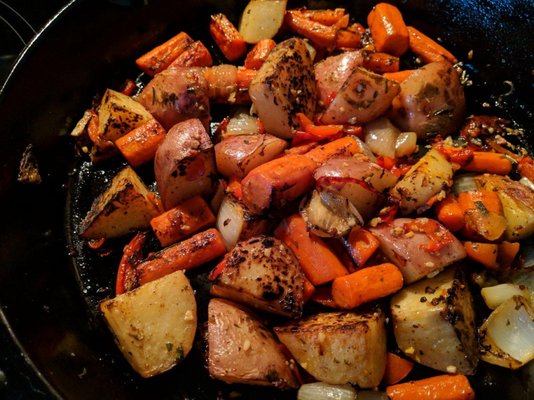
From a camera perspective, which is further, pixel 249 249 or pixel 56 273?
pixel 56 273

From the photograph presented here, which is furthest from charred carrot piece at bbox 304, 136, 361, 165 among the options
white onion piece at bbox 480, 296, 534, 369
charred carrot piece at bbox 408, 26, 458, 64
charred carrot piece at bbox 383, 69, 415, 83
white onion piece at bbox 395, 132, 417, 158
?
white onion piece at bbox 480, 296, 534, 369

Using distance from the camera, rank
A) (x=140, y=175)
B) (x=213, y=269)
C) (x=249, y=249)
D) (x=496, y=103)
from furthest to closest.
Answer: (x=496, y=103) → (x=140, y=175) → (x=213, y=269) → (x=249, y=249)

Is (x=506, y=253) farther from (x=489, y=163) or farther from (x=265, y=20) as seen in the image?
(x=265, y=20)

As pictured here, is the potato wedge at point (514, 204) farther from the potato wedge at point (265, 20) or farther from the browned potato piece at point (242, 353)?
the potato wedge at point (265, 20)

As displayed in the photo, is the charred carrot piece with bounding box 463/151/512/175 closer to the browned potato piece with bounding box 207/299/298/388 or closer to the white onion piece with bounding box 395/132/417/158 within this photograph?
the white onion piece with bounding box 395/132/417/158

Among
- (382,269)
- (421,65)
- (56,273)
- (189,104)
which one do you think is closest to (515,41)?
(421,65)

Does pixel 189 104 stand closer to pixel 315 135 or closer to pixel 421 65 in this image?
pixel 315 135
